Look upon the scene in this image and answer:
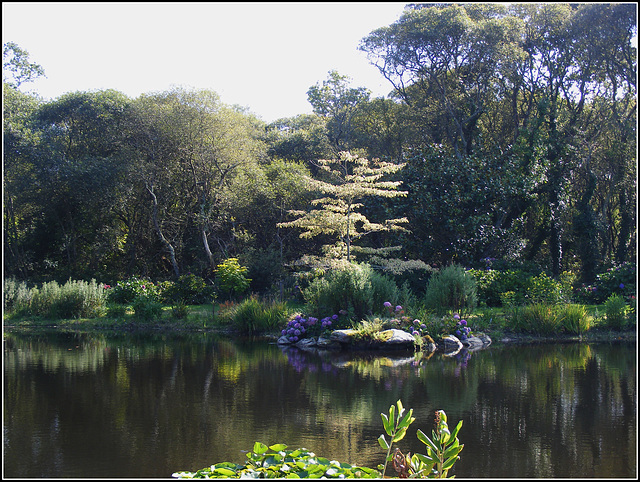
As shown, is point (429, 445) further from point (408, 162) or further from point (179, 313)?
point (408, 162)

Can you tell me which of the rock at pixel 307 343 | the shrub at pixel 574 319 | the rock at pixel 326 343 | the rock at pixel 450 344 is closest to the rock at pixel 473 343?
the rock at pixel 450 344

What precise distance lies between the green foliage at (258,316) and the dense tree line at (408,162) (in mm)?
3338

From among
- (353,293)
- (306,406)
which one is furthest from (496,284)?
(306,406)

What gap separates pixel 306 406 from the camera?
301 inches

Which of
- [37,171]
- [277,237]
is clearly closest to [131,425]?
[277,237]

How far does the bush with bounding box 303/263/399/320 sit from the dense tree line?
4826mm

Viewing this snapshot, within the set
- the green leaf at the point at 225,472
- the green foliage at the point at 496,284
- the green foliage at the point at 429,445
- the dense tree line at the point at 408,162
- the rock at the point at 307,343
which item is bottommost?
the rock at the point at 307,343

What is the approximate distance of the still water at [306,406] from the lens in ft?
18.2

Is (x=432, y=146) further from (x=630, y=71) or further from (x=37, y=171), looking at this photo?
(x=37, y=171)

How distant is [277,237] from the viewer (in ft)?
71.0

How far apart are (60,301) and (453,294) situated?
11.7 metres

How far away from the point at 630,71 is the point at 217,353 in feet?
59.9

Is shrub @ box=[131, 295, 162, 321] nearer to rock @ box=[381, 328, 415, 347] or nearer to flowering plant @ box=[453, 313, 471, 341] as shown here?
rock @ box=[381, 328, 415, 347]

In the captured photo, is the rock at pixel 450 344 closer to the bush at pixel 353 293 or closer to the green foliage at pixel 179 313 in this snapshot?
the bush at pixel 353 293
